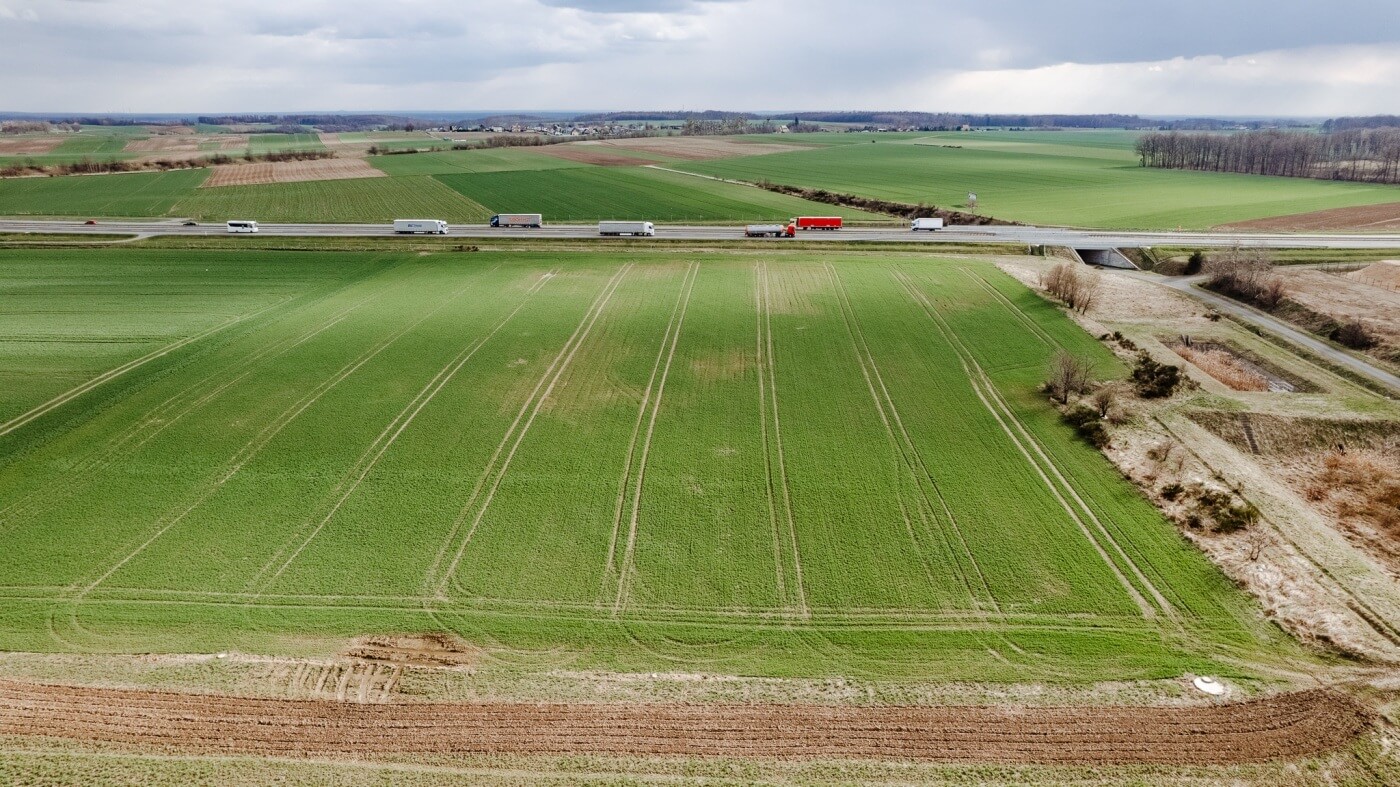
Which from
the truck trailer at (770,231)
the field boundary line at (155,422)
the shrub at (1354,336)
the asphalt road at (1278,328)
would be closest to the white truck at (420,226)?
the field boundary line at (155,422)

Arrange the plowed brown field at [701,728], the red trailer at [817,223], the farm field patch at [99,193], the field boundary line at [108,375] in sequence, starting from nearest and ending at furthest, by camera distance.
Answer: the plowed brown field at [701,728] < the field boundary line at [108,375] < the red trailer at [817,223] < the farm field patch at [99,193]

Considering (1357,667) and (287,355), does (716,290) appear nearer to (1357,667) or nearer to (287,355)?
(287,355)

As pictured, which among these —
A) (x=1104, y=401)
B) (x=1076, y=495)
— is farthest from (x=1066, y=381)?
(x=1076, y=495)

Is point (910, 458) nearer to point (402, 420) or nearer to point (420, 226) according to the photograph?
point (402, 420)

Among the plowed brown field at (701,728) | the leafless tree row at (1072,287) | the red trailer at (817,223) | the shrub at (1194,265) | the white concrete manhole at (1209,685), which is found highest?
the red trailer at (817,223)

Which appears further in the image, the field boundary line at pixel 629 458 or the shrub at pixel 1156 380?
the shrub at pixel 1156 380

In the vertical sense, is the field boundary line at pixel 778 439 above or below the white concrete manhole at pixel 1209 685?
above

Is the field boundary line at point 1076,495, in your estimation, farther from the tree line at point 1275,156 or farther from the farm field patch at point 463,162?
the tree line at point 1275,156

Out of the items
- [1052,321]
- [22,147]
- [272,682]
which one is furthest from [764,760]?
[22,147]
